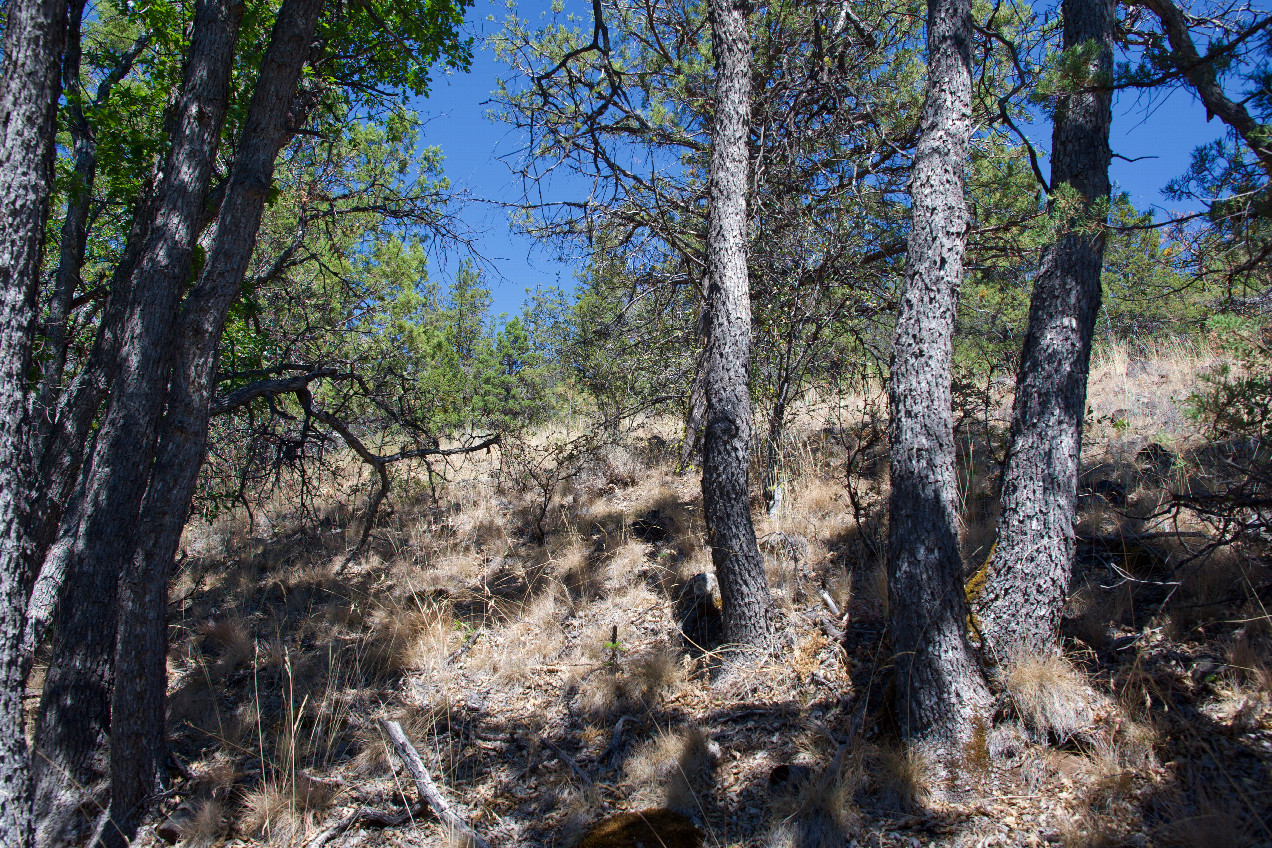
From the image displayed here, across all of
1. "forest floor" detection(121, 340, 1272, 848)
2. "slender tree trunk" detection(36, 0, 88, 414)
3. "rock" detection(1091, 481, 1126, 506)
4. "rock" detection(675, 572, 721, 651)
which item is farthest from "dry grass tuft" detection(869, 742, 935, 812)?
"slender tree trunk" detection(36, 0, 88, 414)

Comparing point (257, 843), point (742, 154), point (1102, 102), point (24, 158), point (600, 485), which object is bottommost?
point (257, 843)

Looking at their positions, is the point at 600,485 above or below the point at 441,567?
above

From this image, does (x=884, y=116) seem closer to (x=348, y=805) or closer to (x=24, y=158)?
(x=24, y=158)

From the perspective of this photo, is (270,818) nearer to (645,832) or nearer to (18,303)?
(645,832)

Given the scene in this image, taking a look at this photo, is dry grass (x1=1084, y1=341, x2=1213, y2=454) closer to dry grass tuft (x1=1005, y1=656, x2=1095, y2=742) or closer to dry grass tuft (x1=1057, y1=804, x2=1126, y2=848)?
dry grass tuft (x1=1005, y1=656, x2=1095, y2=742)

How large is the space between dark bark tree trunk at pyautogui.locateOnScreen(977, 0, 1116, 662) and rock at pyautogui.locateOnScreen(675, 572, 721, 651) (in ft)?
6.21

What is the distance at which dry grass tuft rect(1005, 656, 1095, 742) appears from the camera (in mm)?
3125

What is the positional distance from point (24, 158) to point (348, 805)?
3.80 m

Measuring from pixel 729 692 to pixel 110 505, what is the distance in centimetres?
394

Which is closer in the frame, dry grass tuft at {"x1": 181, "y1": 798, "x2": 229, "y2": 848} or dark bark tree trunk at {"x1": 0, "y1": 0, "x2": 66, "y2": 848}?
dark bark tree trunk at {"x1": 0, "y1": 0, "x2": 66, "y2": 848}

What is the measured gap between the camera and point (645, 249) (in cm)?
598

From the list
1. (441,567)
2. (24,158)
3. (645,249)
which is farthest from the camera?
(441,567)

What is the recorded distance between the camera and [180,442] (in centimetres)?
Answer: 357

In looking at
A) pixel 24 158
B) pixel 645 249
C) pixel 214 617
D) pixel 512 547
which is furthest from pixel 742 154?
pixel 214 617
